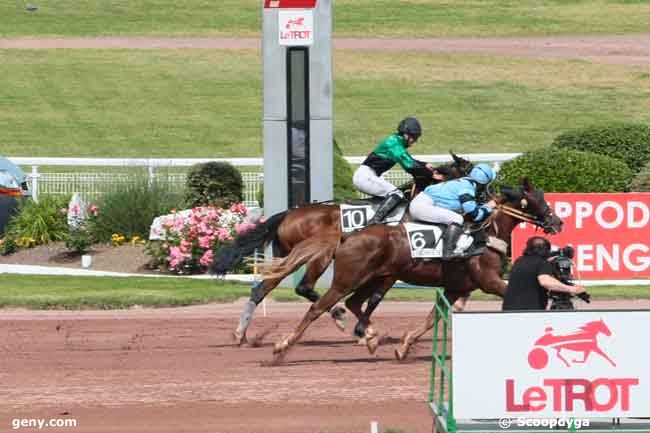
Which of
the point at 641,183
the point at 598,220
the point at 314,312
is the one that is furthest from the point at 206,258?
the point at 314,312

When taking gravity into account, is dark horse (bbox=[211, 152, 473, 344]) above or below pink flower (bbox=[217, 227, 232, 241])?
above

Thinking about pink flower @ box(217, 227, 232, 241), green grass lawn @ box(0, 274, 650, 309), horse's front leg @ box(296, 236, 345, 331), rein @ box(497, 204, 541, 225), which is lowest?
green grass lawn @ box(0, 274, 650, 309)

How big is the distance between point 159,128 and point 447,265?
2677cm

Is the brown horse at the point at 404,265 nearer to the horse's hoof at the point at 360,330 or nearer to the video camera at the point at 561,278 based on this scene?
the horse's hoof at the point at 360,330

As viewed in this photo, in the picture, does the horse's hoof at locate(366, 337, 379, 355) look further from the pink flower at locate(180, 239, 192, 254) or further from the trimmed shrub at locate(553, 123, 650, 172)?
the trimmed shrub at locate(553, 123, 650, 172)

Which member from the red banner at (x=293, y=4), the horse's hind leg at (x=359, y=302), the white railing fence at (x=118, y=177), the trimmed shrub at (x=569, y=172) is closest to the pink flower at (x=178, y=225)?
the white railing fence at (x=118, y=177)

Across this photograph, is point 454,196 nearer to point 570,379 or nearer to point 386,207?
point 386,207

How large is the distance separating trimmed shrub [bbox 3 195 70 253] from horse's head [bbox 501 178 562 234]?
10.8m

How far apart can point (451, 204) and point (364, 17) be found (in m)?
39.9

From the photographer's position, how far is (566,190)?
22.2 m

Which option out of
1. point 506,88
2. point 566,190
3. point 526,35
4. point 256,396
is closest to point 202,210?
point 566,190

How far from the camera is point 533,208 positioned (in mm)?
14609

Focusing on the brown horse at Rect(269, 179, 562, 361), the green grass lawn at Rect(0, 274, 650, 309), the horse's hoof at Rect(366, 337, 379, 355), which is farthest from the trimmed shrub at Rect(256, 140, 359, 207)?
the horse's hoof at Rect(366, 337, 379, 355)

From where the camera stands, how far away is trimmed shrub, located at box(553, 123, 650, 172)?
26.0 metres
